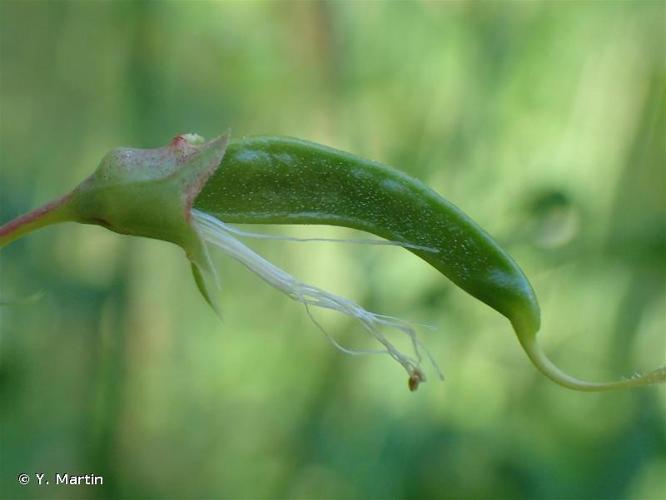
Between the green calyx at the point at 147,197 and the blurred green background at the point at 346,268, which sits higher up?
the green calyx at the point at 147,197

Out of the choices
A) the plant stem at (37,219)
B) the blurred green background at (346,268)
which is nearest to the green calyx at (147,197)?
the plant stem at (37,219)

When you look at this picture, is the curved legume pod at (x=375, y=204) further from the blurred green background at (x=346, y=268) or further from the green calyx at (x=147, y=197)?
the blurred green background at (x=346, y=268)

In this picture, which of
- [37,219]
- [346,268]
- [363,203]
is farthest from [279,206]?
[346,268]

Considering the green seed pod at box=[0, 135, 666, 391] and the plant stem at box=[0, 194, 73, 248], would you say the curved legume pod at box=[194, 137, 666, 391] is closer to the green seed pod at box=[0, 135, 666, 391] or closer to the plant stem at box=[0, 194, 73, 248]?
the green seed pod at box=[0, 135, 666, 391]

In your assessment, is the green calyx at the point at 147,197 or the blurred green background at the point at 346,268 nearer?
the green calyx at the point at 147,197

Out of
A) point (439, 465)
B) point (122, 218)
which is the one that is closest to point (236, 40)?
point (439, 465)

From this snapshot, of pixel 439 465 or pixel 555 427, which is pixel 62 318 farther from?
pixel 555 427

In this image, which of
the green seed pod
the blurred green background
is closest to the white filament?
the green seed pod

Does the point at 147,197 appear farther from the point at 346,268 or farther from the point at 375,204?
the point at 346,268
